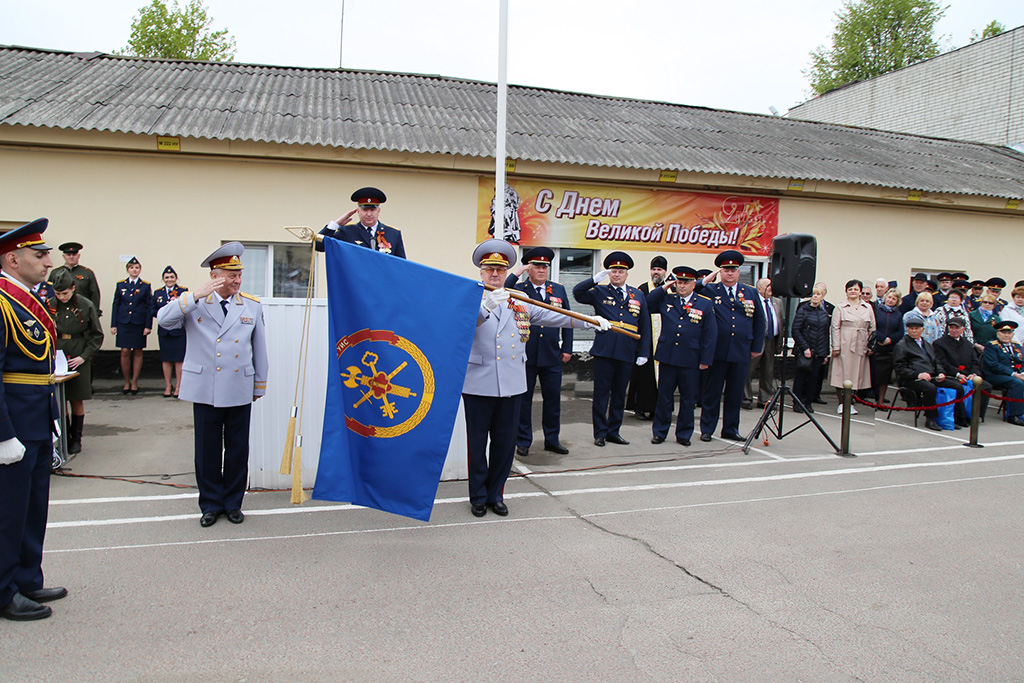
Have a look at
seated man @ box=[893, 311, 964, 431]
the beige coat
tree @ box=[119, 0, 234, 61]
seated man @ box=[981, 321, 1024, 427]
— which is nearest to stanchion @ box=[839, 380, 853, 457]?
seated man @ box=[893, 311, 964, 431]

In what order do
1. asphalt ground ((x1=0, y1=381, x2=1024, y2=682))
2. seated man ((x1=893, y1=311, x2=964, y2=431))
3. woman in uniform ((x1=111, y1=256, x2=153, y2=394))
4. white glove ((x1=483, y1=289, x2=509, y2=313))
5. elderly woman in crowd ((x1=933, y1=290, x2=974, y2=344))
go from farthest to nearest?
elderly woman in crowd ((x1=933, y1=290, x2=974, y2=344)) → woman in uniform ((x1=111, y1=256, x2=153, y2=394)) → seated man ((x1=893, y1=311, x2=964, y2=431)) → white glove ((x1=483, y1=289, x2=509, y2=313)) → asphalt ground ((x1=0, y1=381, x2=1024, y2=682))

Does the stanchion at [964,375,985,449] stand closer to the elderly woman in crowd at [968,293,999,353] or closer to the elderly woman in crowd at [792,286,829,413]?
the elderly woman in crowd at [792,286,829,413]

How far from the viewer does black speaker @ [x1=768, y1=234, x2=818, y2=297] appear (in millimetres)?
8023

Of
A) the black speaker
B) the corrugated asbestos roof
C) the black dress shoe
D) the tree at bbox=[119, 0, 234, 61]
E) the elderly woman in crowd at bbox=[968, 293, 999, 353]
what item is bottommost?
the black dress shoe

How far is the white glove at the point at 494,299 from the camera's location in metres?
5.17

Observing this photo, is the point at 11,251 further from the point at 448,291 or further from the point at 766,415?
the point at 766,415

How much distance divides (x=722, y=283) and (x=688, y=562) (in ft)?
15.9

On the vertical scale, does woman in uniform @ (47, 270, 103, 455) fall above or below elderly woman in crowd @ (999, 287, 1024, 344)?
below

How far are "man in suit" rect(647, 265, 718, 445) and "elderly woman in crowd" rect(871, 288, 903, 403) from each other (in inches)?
168

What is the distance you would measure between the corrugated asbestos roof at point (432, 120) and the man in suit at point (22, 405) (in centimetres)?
742

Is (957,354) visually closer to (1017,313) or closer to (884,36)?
(1017,313)

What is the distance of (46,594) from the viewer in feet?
12.4

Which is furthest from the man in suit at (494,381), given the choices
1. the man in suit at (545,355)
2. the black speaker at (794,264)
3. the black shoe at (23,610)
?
the black speaker at (794,264)

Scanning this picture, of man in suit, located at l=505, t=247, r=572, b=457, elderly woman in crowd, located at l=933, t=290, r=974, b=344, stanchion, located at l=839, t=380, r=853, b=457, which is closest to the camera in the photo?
man in suit, located at l=505, t=247, r=572, b=457
